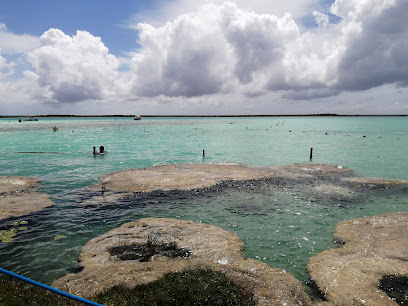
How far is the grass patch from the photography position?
9.42 meters

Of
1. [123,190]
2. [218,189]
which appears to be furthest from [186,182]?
[123,190]

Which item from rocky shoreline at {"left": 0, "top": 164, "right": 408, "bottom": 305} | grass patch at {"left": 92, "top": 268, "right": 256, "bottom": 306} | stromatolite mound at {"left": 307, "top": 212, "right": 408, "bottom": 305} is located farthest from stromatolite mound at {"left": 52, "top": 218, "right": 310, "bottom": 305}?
stromatolite mound at {"left": 307, "top": 212, "right": 408, "bottom": 305}

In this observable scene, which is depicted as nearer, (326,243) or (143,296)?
(143,296)

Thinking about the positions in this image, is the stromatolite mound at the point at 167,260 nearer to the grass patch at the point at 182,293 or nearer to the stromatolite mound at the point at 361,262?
the grass patch at the point at 182,293

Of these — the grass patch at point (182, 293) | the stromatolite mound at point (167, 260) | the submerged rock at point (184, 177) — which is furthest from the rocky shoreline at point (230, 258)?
the submerged rock at point (184, 177)

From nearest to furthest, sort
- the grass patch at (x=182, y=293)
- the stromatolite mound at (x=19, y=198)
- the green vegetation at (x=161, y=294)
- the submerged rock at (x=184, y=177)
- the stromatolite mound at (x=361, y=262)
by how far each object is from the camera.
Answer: the green vegetation at (x=161, y=294) → the grass patch at (x=182, y=293) → the stromatolite mound at (x=361, y=262) → the stromatolite mound at (x=19, y=198) → the submerged rock at (x=184, y=177)

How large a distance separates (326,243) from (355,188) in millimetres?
14679

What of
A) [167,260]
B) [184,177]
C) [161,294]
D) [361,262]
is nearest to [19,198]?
[184,177]

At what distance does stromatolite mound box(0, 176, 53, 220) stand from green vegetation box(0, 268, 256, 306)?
35.8ft

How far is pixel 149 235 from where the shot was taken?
1555cm

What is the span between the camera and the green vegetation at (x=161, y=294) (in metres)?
9.02

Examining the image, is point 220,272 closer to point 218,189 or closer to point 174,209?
point 174,209

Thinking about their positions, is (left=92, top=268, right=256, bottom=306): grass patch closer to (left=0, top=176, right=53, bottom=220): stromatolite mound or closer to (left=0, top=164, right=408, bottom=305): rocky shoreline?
(left=0, top=164, right=408, bottom=305): rocky shoreline

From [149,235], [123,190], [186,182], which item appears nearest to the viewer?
[149,235]
